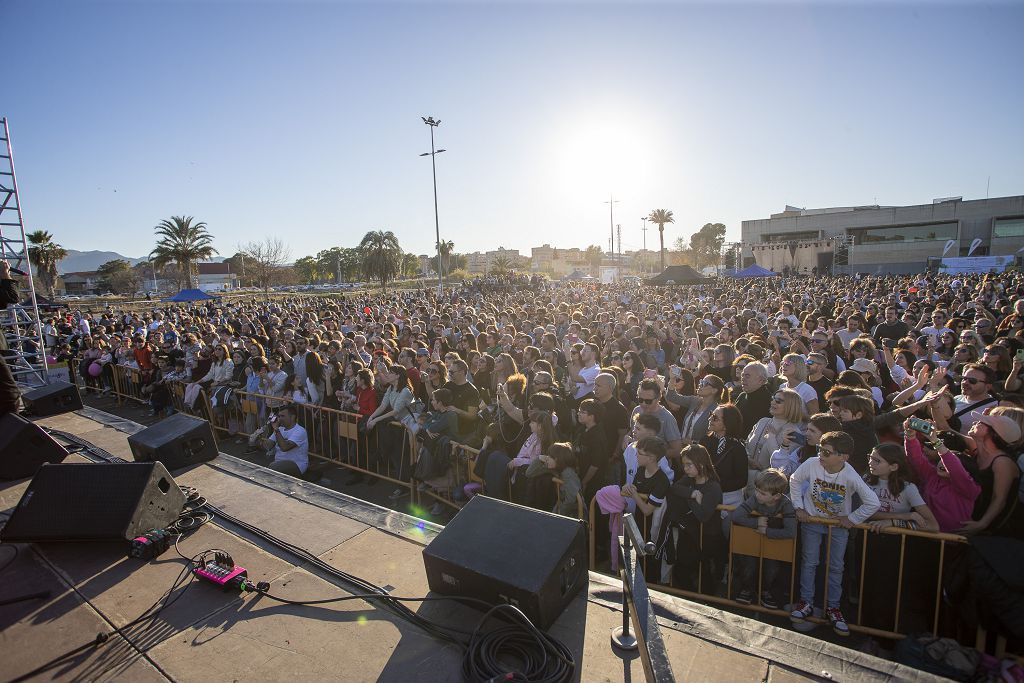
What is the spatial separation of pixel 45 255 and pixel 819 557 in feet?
199

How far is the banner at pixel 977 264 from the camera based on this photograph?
1448 inches

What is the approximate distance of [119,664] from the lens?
9.31 feet

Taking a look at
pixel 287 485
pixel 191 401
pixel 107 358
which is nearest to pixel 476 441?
pixel 287 485

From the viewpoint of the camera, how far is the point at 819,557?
3945 mm

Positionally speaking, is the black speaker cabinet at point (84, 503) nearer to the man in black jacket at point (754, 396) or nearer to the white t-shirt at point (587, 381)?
the white t-shirt at point (587, 381)

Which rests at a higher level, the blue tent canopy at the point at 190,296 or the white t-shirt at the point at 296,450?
the blue tent canopy at the point at 190,296

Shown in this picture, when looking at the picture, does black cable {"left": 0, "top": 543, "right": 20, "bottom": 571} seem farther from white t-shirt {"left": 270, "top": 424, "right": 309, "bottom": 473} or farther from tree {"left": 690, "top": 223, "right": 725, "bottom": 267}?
tree {"left": 690, "top": 223, "right": 725, "bottom": 267}

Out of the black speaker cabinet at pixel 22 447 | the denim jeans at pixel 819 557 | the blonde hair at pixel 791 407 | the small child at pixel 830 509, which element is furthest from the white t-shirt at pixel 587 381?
the black speaker cabinet at pixel 22 447

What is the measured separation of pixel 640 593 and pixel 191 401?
34.5 ft

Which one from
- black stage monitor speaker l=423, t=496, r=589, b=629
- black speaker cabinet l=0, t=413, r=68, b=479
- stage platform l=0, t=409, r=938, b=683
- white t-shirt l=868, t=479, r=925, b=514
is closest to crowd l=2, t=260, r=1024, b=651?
white t-shirt l=868, t=479, r=925, b=514

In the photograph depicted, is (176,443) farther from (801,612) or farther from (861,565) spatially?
(861,565)

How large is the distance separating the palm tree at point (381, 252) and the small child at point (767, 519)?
48.8 m

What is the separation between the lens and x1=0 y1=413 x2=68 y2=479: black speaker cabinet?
5211 millimetres

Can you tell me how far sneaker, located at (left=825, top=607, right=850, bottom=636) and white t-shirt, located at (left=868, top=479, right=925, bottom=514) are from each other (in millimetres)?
870
